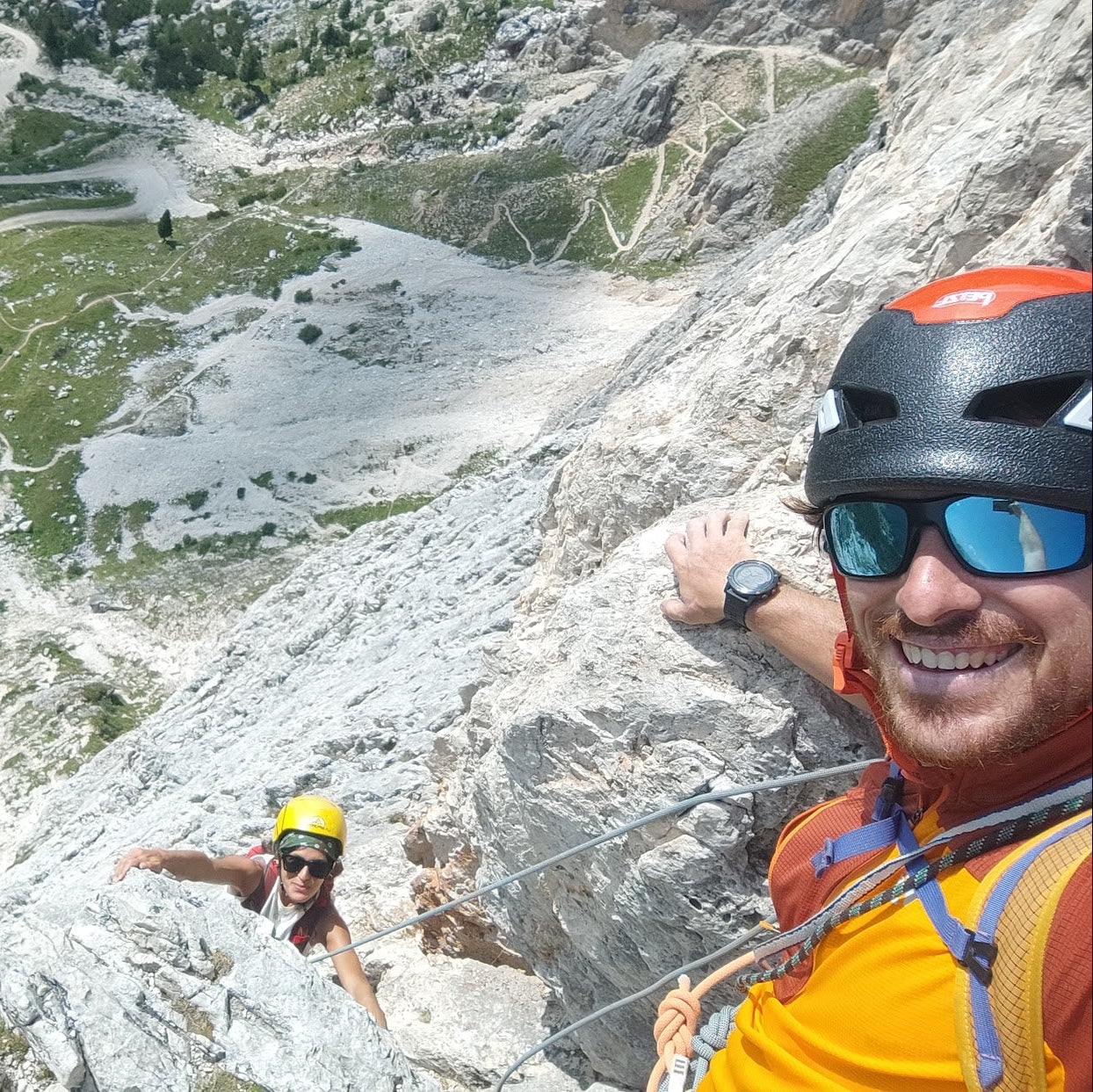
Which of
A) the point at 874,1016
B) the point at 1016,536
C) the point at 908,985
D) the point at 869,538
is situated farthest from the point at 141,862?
the point at 1016,536

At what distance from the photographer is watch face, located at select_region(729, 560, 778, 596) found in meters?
4.55

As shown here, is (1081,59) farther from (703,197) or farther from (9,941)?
(703,197)

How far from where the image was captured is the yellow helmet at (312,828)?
7.42m

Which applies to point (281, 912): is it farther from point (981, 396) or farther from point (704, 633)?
point (981, 396)

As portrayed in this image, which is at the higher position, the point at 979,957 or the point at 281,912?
the point at 979,957

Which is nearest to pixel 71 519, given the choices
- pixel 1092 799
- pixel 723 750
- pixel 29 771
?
pixel 29 771

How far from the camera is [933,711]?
9.47ft

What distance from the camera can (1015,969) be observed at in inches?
95.4

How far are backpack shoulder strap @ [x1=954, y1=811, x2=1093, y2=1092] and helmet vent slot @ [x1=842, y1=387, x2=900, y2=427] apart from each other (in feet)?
5.08

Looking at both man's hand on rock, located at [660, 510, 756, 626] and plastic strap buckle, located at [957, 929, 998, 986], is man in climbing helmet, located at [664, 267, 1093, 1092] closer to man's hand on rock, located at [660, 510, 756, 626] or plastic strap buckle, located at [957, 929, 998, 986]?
plastic strap buckle, located at [957, 929, 998, 986]

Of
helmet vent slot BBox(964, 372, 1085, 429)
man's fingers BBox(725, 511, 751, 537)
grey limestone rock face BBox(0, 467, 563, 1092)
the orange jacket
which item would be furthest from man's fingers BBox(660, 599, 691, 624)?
grey limestone rock face BBox(0, 467, 563, 1092)

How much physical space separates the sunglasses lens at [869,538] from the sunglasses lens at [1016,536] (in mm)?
212

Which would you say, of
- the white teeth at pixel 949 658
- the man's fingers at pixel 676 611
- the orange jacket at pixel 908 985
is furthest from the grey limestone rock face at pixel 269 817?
the white teeth at pixel 949 658

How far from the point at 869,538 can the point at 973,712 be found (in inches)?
26.4
